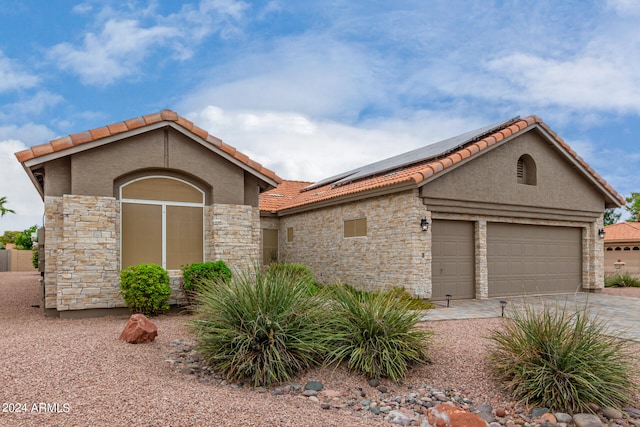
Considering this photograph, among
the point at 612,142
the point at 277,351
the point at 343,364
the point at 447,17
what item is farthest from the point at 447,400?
the point at 612,142

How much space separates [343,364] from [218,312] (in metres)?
1.86

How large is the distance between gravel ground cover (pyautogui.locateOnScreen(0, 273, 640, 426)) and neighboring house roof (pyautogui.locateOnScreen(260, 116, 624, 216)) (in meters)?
5.08

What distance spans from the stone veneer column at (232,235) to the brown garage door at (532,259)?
7.21m

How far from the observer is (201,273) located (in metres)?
9.54

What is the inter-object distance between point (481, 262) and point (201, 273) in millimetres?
7977

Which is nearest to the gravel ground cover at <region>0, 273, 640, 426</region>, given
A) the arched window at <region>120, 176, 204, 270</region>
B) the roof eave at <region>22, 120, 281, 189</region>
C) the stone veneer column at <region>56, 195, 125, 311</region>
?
the stone veneer column at <region>56, 195, 125, 311</region>

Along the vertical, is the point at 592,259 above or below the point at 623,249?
above

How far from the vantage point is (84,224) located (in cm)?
921

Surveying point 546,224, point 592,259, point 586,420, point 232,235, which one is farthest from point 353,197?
point 586,420

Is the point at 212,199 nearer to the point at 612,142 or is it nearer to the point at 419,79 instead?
the point at 419,79

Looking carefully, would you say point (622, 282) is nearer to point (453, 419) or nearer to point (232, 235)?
point (232, 235)

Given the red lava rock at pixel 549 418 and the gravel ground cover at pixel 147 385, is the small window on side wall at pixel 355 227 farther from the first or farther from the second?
the red lava rock at pixel 549 418

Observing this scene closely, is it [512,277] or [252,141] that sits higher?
[252,141]

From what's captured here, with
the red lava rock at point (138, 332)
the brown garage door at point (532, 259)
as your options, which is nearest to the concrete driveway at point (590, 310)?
the brown garage door at point (532, 259)
